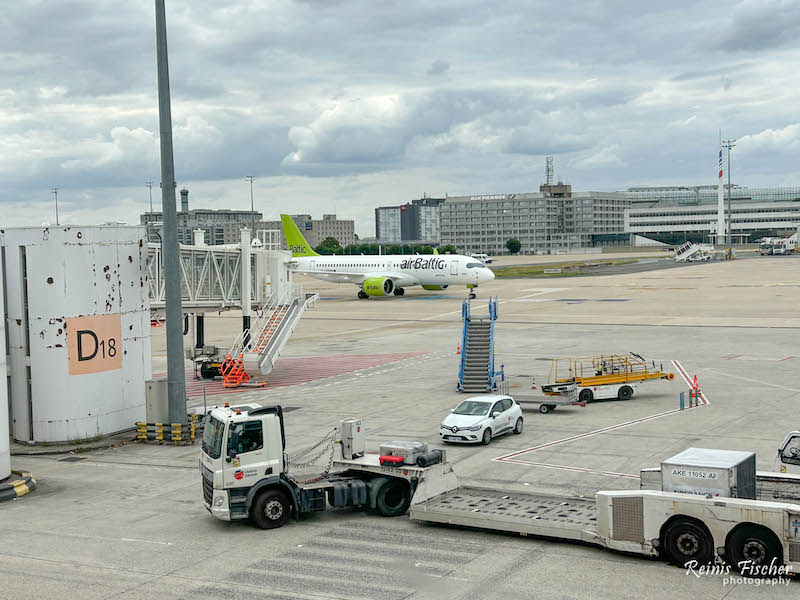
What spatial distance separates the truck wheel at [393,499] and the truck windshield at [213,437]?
14.3 ft

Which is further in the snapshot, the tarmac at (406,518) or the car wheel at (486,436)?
the car wheel at (486,436)

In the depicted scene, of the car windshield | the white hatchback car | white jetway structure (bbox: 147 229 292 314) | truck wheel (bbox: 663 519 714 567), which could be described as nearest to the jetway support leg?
white jetway structure (bbox: 147 229 292 314)

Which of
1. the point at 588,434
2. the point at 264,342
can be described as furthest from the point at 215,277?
the point at 588,434

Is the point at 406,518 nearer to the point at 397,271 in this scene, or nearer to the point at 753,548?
the point at 753,548

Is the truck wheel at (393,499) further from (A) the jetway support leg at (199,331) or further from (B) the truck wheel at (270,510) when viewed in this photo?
(A) the jetway support leg at (199,331)

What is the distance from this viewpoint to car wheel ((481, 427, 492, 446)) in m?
32.1

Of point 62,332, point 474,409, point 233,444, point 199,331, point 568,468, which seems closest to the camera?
point 233,444

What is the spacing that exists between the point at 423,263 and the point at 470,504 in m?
80.7

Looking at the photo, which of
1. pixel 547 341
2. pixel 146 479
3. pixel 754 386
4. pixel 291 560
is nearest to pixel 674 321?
pixel 547 341

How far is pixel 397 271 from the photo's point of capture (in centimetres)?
10569

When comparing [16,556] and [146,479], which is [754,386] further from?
[16,556]

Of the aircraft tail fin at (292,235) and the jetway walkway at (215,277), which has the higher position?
the aircraft tail fin at (292,235)

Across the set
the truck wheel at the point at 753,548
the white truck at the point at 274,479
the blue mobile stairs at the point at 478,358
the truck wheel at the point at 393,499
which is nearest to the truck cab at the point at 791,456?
the truck wheel at the point at 753,548

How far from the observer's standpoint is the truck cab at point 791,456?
74.7 feet
